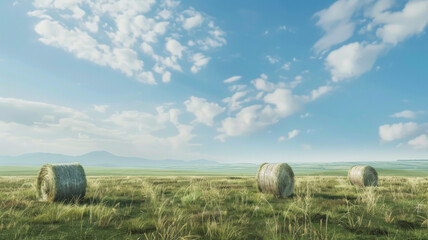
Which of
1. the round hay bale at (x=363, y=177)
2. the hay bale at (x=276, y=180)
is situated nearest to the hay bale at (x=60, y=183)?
the hay bale at (x=276, y=180)

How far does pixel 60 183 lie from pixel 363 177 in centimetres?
1867

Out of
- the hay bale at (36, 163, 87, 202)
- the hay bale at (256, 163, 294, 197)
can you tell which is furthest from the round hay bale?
the hay bale at (36, 163, 87, 202)

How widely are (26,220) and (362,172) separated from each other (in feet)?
64.7

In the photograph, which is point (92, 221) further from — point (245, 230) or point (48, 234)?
point (245, 230)

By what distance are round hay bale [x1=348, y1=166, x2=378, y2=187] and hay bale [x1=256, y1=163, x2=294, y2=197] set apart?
30.2 ft

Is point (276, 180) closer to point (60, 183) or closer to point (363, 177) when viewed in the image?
point (60, 183)

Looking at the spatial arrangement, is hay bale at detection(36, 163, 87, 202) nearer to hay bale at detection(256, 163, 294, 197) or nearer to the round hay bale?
hay bale at detection(256, 163, 294, 197)

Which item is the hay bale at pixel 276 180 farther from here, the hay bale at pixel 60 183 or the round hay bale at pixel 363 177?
the round hay bale at pixel 363 177

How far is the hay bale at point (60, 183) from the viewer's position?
9656mm

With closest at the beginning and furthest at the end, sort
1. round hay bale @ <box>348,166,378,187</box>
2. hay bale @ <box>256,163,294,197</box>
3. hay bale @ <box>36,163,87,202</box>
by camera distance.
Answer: hay bale @ <box>36,163,87,202</box>, hay bale @ <box>256,163,294,197</box>, round hay bale @ <box>348,166,378,187</box>

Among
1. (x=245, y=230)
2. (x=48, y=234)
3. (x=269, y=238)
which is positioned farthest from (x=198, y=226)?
(x=48, y=234)

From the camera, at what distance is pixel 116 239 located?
5.04 meters

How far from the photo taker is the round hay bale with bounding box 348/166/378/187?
18828 mm

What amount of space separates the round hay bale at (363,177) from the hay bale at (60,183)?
→ 17.8 meters
